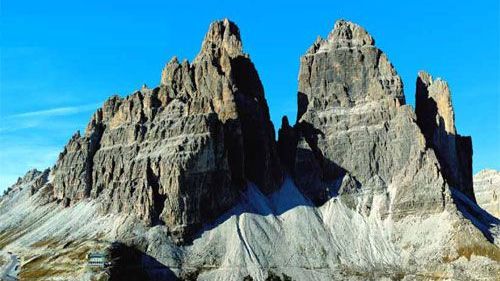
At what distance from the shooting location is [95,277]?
19938 cm
